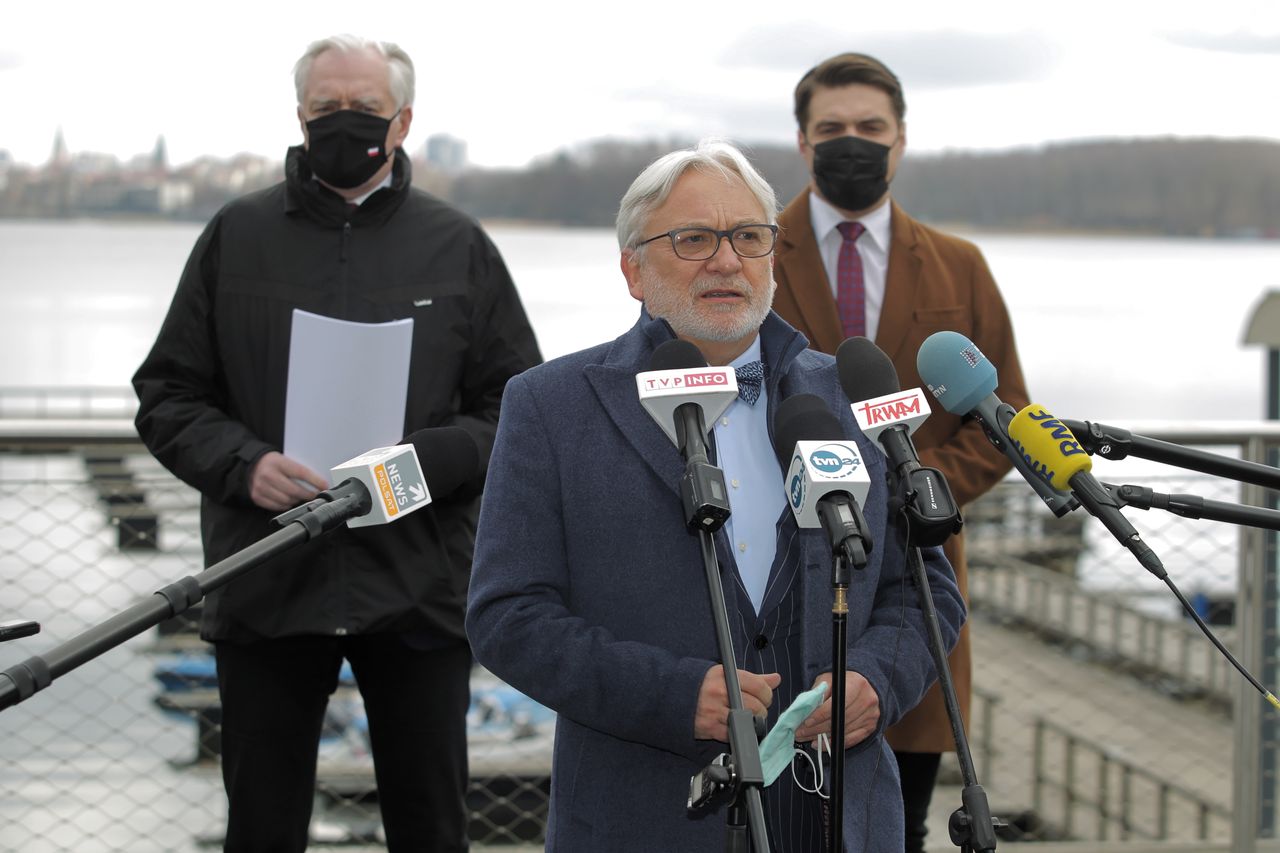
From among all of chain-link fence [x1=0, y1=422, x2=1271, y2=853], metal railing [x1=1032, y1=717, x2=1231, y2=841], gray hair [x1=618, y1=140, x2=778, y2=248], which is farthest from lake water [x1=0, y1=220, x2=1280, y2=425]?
gray hair [x1=618, y1=140, x2=778, y2=248]

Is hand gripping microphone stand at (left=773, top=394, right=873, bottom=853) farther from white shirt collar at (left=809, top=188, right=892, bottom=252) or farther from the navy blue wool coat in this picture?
white shirt collar at (left=809, top=188, right=892, bottom=252)

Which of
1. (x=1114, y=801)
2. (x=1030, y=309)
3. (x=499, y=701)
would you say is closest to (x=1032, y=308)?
(x=1030, y=309)

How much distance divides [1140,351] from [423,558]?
76.7 meters

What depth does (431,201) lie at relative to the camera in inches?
111

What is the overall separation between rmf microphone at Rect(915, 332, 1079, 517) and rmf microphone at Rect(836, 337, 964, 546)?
7cm

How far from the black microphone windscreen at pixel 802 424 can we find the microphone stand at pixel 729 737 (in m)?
0.22

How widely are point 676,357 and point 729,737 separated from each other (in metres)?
0.54

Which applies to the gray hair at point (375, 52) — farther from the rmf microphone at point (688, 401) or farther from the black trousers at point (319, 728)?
the rmf microphone at point (688, 401)

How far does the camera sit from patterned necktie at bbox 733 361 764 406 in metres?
2.08

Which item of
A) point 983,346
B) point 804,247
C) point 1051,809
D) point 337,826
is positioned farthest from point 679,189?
point 1051,809

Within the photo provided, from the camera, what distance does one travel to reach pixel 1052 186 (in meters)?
20.6

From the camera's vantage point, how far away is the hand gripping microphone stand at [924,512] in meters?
1.54

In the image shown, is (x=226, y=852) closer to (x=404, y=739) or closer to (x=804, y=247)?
(x=404, y=739)

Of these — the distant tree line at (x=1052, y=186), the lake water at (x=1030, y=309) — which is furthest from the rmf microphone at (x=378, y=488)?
the lake water at (x=1030, y=309)
